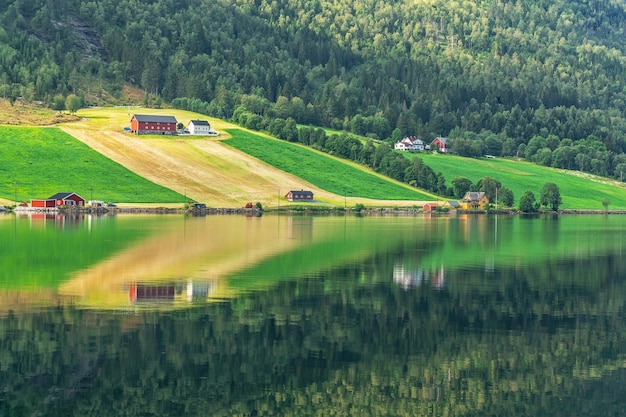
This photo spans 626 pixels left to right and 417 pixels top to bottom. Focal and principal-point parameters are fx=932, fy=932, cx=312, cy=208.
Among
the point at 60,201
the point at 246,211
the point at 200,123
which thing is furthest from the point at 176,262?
the point at 200,123

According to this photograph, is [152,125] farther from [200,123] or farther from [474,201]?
[474,201]

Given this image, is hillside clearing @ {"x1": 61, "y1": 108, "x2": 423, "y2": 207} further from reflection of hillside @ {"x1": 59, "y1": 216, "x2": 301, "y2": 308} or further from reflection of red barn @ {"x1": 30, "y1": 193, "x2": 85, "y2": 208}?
reflection of hillside @ {"x1": 59, "y1": 216, "x2": 301, "y2": 308}

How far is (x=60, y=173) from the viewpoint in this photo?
150625 mm

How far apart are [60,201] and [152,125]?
50.9 meters

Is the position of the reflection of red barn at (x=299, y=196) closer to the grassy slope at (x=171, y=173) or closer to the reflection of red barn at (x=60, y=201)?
the grassy slope at (x=171, y=173)

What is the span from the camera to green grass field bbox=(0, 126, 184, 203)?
14162cm

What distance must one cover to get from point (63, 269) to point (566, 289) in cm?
2818

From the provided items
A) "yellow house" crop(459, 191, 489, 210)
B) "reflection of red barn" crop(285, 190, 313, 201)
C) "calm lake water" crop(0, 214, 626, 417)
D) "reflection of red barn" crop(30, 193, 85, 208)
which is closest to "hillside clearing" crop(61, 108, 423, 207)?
"reflection of red barn" crop(285, 190, 313, 201)

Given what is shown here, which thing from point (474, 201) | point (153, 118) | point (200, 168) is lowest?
point (474, 201)

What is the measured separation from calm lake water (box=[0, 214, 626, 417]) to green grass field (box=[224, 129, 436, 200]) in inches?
3938

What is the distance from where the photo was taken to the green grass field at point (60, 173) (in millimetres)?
141625

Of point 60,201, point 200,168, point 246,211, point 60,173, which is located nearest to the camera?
point 60,201

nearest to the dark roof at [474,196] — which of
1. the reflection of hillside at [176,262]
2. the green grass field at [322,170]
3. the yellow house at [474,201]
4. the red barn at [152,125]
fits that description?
the yellow house at [474,201]

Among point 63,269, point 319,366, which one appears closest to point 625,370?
point 319,366
